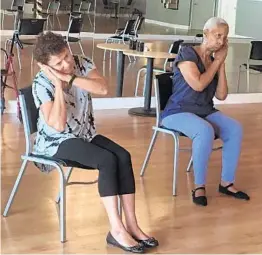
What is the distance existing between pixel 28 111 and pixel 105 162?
1.75 feet

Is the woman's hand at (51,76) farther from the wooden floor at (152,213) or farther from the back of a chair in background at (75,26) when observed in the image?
the back of a chair in background at (75,26)

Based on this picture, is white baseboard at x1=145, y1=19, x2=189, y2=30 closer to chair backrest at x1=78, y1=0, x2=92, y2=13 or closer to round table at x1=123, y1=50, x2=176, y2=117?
chair backrest at x1=78, y1=0, x2=92, y2=13

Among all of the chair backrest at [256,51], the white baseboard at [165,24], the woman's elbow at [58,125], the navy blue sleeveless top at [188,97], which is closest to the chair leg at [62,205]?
the woman's elbow at [58,125]

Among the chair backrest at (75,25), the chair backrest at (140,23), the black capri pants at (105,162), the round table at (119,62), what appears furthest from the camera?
the chair backrest at (140,23)

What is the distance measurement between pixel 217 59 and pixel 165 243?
1.28 meters

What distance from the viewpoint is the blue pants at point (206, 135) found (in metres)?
3.70

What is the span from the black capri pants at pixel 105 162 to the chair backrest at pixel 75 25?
523 centimetres

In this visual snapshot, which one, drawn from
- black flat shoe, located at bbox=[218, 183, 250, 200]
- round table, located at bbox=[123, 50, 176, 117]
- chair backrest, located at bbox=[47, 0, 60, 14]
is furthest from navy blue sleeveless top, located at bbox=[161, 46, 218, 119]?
chair backrest, located at bbox=[47, 0, 60, 14]

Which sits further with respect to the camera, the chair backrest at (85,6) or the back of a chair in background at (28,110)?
the chair backrest at (85,6)

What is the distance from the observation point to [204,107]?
3900 mm

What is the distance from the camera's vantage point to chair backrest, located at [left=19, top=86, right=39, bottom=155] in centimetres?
315

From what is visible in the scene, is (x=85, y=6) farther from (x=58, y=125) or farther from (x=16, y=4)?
(x=58, y=125)

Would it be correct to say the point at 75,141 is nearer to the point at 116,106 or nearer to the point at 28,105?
the point at 28,105

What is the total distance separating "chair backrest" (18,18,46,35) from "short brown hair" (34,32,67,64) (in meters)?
4.59
